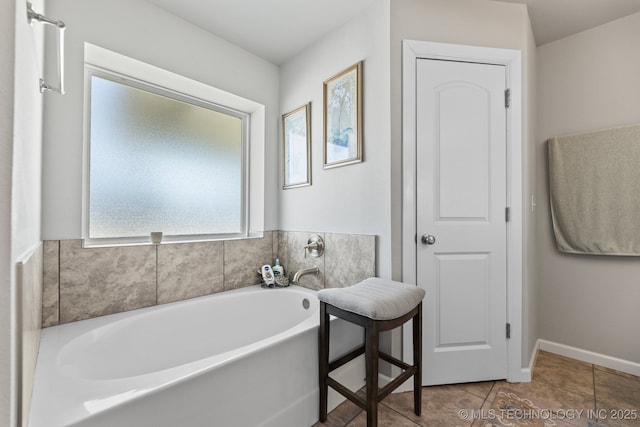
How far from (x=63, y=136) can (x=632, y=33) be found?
3619mm

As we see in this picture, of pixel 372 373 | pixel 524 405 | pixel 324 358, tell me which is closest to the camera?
pixel 372 373

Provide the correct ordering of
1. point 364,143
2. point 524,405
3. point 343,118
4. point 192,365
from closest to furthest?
point 192,365
point 524,405
point 364,143
point 343,118

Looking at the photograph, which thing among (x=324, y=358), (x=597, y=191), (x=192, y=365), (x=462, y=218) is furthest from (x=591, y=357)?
(x=192, y=365)

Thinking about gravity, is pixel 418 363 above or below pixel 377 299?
below

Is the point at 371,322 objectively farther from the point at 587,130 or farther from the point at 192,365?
the point at 587,130

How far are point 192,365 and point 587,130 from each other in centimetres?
291

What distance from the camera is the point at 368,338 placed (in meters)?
1.20

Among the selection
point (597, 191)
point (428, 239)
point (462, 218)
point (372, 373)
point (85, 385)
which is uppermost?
point (597, 191)

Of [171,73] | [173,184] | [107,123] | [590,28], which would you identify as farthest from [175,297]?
[590,28]

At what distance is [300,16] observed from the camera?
1.87 meters

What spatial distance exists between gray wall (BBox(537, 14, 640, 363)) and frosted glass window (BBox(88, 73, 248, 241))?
2546 mm

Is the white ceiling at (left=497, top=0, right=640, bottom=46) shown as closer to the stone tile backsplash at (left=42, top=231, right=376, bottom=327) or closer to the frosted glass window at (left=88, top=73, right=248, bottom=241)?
the stone tile backsplash at (left=42, top=231, right=376, bottom=327)

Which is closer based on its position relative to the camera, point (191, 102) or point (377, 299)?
point (377, 299)

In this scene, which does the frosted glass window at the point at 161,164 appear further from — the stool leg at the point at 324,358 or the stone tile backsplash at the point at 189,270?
the stool leg at the point at 324,358
